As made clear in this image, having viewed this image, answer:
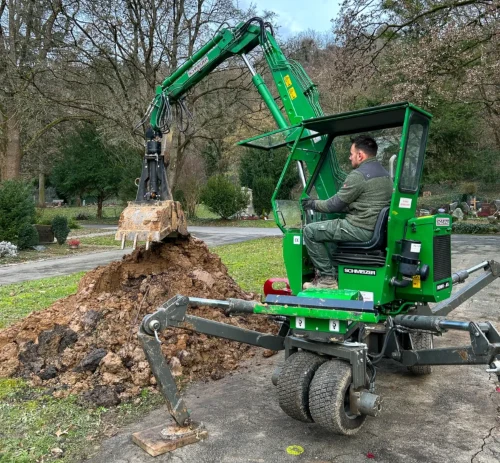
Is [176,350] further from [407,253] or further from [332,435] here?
[407,253]

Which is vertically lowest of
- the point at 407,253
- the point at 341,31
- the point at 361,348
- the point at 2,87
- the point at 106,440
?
the point at 106,440

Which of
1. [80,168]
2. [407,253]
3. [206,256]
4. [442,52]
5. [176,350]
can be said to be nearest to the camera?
[407,253]

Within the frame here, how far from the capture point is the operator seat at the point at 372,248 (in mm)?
4445

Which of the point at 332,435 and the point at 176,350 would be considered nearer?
the point at 332,435

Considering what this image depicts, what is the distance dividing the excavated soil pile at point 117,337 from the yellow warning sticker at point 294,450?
1629 mm

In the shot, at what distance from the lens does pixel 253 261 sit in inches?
543

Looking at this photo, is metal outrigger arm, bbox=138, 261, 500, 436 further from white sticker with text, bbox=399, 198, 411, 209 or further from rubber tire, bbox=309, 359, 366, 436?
white sticker with text, bbox=399, 198, 411, 209

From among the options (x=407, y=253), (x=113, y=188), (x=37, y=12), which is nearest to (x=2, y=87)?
(x=37, y=12)

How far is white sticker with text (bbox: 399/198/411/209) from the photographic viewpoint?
14.8 feet

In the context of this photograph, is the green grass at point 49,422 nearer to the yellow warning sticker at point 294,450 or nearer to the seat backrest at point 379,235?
the yellow warning sticker at point 294,450

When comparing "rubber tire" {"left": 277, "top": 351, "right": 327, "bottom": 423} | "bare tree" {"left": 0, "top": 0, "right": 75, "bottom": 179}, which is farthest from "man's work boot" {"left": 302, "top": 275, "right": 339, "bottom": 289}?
"bare tree" {"left": 0, "top": 0, "right": 75, "bottom": 179}

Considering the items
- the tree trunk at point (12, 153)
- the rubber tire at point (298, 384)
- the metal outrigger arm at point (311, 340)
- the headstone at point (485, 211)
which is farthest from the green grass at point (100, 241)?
the headstone at point (485, 211)

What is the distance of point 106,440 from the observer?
3863 millimetres

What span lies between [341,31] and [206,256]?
12.9m
